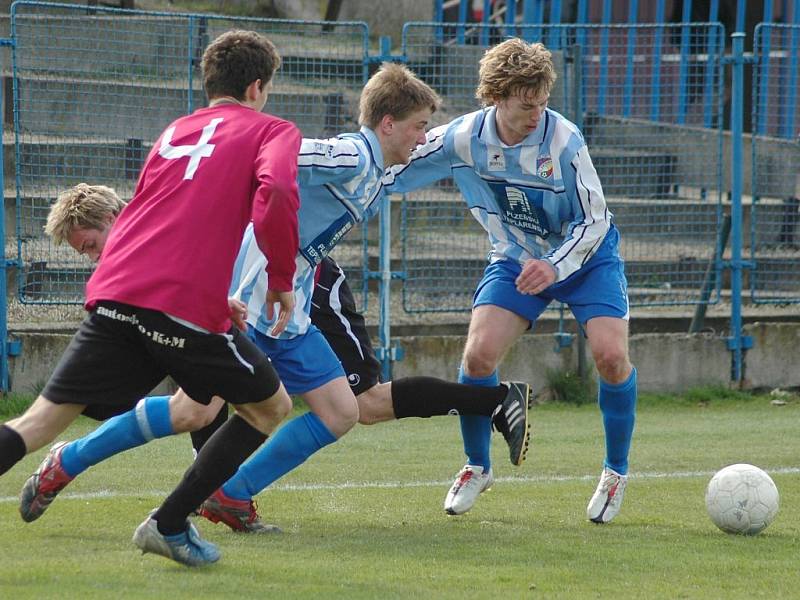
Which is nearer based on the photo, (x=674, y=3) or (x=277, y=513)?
(x=277, y=513)

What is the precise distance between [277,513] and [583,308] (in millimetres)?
1611

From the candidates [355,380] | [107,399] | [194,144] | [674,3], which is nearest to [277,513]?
[355,380]

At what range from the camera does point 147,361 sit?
4438 mm

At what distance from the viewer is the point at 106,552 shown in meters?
4.70

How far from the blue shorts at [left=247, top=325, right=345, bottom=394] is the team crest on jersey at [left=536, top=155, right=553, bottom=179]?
4.22 feet

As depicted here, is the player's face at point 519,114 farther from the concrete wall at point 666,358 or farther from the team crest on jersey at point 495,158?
the concrete wall at point 666,358

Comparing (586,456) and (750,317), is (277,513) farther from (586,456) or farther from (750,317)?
(750,317)

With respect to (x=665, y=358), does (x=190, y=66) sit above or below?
above

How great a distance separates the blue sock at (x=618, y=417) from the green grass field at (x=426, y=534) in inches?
10.0

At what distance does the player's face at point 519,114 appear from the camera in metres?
5.70

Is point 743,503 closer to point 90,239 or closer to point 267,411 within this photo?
point 267,411

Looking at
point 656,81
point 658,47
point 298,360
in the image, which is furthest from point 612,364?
point 656,81

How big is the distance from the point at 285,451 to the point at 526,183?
5.26ft

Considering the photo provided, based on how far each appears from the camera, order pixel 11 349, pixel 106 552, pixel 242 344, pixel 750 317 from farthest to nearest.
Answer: pixel 750 317, pixel 11 349, pixel 106 552, pixel 242 344
